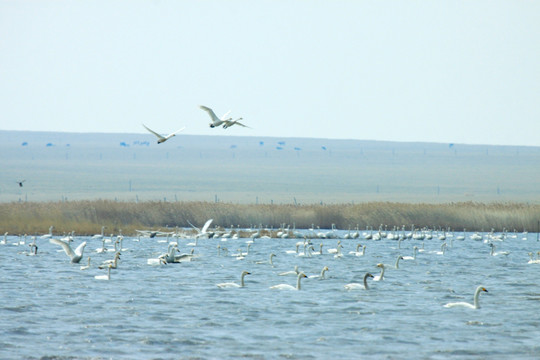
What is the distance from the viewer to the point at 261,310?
2827 cm

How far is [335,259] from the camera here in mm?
44812

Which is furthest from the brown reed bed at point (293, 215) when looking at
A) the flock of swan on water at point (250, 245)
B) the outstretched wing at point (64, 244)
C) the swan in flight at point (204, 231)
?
the outstretched wing at point (64, 244)

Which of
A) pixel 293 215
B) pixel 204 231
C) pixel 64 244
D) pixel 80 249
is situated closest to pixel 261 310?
pixel 64 244

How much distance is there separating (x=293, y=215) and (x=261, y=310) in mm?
33594

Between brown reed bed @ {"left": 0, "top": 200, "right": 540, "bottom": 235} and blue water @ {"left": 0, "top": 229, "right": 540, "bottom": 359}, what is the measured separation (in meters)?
13.5

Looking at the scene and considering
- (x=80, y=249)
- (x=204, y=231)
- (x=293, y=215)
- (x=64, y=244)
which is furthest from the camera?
(x=293, y=215)

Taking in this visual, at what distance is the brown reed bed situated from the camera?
2319 inches

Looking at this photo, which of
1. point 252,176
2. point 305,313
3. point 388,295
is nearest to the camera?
point 305,313

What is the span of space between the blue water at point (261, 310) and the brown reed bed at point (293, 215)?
1352 centimetres

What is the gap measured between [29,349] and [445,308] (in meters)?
12.8

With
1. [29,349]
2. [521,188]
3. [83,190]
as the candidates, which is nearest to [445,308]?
[29,349]

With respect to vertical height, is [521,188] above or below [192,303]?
above

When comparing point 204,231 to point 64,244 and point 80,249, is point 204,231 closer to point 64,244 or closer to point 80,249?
point 80,249

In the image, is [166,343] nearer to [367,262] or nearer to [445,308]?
[445,308]
